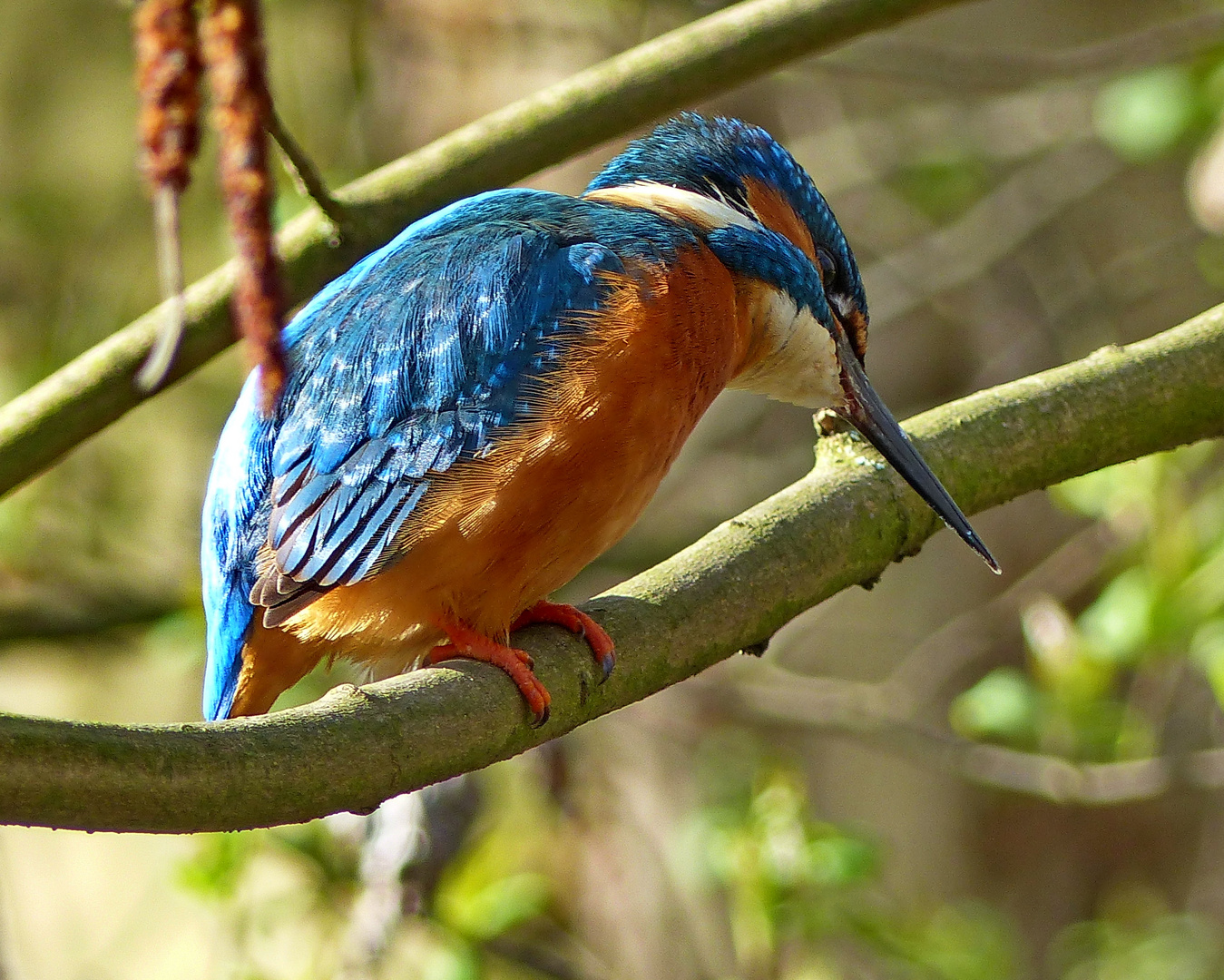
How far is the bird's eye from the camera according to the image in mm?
2475

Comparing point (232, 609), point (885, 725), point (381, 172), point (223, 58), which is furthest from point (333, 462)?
point (885, 725)

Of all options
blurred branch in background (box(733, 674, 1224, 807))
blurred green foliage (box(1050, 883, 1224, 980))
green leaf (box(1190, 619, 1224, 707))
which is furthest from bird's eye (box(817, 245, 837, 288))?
blurred green foliage (box(1050, 883, 1224, 980))

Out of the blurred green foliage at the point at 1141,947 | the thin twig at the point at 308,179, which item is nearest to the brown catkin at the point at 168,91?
the thin twig at the point at 308,179

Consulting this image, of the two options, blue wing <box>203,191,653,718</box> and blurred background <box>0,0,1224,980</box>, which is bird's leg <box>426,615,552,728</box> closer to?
blue wing <box>203,191,653,718</box>

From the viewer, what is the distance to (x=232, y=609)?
2.06 metres

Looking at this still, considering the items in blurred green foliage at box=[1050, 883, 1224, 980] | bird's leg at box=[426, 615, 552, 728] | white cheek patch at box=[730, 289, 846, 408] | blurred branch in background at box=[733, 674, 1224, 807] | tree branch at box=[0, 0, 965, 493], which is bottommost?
blurred green foliage at box=[1050, 883, 1224, 980]

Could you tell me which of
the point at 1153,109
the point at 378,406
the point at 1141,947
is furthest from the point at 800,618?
the point at 378,406

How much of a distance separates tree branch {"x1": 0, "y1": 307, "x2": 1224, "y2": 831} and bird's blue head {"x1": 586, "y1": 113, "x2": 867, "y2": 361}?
0.38m

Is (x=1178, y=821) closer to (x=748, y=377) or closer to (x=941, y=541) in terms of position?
(x=941, y=541)

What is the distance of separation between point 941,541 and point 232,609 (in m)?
2.95

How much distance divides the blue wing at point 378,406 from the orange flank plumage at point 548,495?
0.03 metres

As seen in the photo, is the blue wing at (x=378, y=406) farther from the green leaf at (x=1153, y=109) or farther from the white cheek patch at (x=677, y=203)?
the green leaf at (x=1153, y=109)

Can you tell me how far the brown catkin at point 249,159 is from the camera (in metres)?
0.67

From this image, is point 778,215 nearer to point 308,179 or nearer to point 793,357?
point 793,357
